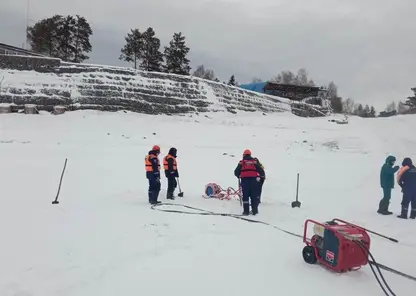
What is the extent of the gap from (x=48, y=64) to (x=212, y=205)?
26.3m

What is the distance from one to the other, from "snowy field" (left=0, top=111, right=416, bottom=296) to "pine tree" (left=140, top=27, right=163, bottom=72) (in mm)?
30114

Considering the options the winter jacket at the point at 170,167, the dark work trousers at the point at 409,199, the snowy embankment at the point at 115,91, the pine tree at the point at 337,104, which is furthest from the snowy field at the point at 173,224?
the pine tree at the point at 337,104

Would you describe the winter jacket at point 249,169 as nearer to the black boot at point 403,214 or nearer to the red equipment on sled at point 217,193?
the red equipment on sled at point 217,193

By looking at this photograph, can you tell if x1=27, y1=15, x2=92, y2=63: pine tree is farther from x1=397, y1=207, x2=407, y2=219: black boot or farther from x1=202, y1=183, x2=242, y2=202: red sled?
x1=397, y1=207, x2=407, y2=219: black boot

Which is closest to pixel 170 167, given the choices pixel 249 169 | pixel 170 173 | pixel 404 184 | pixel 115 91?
pixel 170 173

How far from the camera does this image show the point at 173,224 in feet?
25.2

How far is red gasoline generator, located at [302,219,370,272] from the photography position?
5.32 meters

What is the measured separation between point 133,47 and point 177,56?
20.3 ft

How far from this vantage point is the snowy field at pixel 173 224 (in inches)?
195

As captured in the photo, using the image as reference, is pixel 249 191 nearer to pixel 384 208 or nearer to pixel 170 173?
pixel 170 173

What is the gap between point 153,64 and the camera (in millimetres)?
51156

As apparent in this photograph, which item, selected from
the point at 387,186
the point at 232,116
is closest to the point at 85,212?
the point at 387,186

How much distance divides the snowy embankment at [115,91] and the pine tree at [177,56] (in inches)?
578

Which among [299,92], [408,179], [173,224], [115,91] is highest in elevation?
[299,92]
